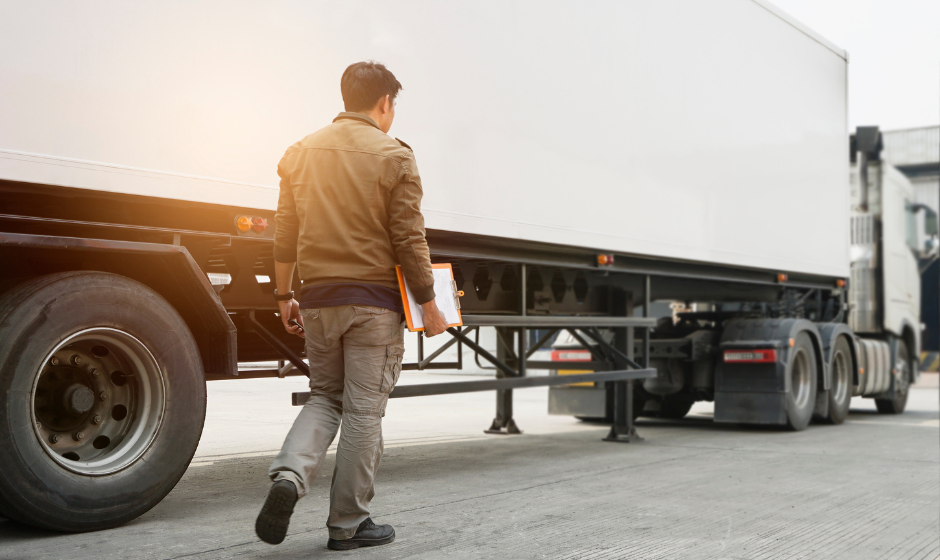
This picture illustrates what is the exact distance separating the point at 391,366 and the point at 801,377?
23.5 ft

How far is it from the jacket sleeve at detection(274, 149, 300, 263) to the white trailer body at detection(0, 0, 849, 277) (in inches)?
25.3

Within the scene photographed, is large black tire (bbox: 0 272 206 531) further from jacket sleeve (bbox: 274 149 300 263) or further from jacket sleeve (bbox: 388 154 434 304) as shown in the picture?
jacket sleeve (bbox: 388 154 434 304)

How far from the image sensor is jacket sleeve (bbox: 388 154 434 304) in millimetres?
3543

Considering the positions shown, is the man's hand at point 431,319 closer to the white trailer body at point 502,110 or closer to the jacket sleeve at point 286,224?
Answer: the jacket sleeve at point 286,224

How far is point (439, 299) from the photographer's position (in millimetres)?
3748

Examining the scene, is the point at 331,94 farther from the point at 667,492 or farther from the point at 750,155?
the point at 750,155

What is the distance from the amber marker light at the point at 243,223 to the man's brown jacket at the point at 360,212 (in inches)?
36.6

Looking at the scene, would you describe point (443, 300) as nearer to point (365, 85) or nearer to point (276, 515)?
point (365, 85)

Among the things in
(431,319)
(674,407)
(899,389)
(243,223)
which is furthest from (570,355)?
(431,319)

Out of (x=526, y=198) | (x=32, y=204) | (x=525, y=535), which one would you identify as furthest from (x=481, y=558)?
(x=526, y=198)

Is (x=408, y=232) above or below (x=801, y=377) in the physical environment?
above

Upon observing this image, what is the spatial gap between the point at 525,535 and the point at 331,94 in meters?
2.39

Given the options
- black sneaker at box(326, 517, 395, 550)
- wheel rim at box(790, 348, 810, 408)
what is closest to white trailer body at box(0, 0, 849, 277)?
wheel rim at box(790, 348, 810, 408)

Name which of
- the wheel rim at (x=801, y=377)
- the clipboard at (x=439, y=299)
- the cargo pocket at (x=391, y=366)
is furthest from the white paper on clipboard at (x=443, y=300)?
the wheel rim at (x=801, y=377)
